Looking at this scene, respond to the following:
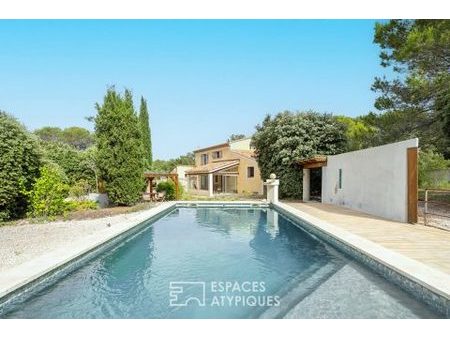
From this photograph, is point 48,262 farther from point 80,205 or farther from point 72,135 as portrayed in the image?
point 72,135

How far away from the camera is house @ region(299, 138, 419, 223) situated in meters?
12.0

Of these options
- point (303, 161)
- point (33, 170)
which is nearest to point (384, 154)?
point (303, 161)

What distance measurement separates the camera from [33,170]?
1441cm

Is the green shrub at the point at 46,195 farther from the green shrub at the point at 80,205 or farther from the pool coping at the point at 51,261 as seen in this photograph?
the pool coping at the point at 51,261

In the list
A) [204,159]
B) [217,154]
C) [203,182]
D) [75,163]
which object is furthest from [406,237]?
[204,159]

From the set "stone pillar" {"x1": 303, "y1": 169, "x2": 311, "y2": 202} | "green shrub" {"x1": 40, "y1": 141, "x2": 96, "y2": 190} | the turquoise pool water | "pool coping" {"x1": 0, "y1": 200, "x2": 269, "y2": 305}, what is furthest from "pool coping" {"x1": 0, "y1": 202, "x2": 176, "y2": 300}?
"green shrub" {"x1": 40, "y1": 141, "x2": 96, "y2": 190}

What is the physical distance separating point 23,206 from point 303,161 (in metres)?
15.7

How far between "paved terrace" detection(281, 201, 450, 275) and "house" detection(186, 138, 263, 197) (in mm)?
17968

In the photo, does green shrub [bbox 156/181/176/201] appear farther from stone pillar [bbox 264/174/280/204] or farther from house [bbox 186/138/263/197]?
stone pillar [bbox 264/174/280/204]

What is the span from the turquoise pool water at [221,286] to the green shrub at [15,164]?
5675mm

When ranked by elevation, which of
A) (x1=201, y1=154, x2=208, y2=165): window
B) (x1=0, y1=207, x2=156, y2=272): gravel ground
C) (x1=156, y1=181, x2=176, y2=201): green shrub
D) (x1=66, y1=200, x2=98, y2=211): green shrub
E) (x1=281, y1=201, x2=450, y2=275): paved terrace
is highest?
(x1=201, y1=154, x2=208, y2=165): window

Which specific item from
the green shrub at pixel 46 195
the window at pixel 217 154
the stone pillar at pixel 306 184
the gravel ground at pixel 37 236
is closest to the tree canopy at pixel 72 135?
the window at pixel 217 154

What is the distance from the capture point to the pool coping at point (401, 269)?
5.18 metres
